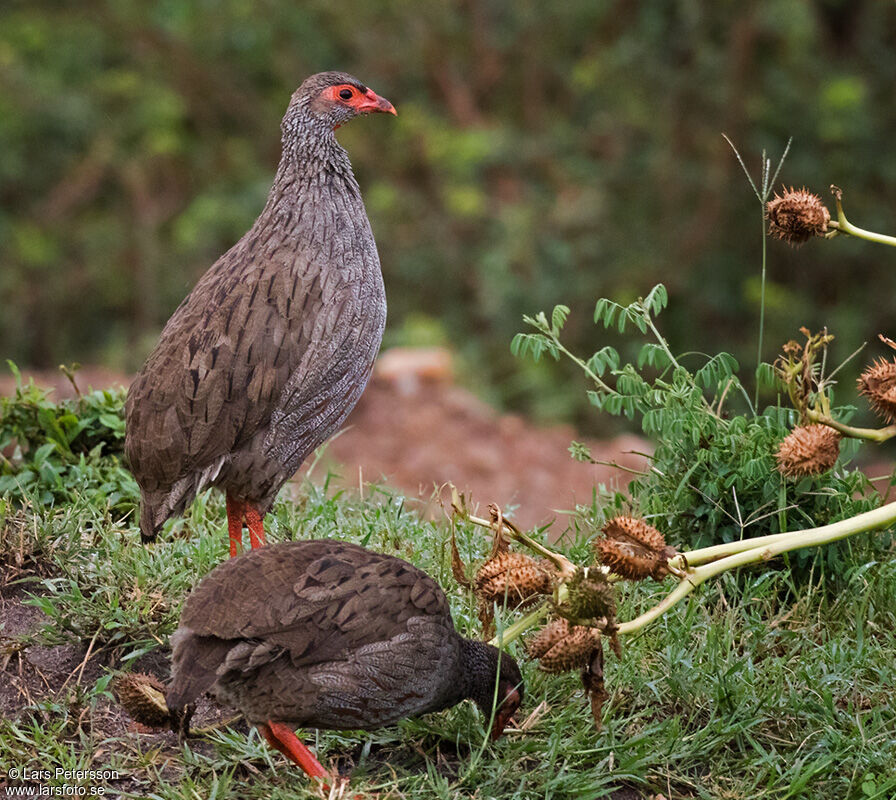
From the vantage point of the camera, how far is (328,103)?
4.72 meters

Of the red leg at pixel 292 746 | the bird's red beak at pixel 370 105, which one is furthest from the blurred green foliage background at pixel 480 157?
the red leg at pixel 292 746

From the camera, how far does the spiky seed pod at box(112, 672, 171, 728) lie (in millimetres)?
3422

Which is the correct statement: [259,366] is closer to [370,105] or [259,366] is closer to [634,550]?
[370,105]

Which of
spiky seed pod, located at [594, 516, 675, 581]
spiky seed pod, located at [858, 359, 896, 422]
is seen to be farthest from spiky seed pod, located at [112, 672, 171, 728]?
spiky seed pod, located at [858, 359, 896, 422]

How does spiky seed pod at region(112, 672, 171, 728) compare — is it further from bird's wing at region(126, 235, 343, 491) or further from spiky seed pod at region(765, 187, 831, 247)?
spiky seed pod at region(765, 187, 831, 247)

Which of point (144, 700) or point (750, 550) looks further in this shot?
point (144, 700)

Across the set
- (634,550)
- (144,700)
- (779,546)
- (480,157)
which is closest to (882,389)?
(779,546)

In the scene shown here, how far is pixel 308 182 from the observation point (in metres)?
4.54

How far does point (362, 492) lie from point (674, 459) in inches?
56.2

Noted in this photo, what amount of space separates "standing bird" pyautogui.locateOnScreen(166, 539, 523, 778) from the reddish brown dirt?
3330mm

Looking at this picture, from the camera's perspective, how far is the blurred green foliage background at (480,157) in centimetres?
975

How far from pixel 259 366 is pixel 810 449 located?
1806 mm

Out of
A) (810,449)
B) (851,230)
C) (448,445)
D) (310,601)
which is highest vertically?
(851,230)

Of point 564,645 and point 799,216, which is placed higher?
point 799,216
